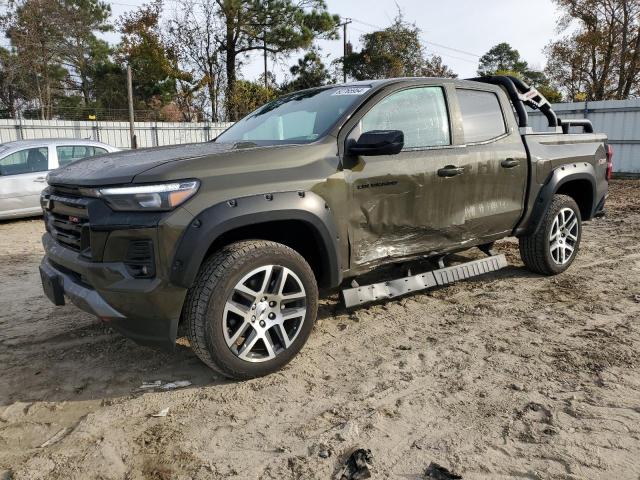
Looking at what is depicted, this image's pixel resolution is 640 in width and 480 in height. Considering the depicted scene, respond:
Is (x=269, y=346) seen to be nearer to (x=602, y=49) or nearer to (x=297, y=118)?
(x=297, y=118)

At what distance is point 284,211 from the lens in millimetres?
2949

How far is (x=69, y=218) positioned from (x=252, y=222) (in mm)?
1099

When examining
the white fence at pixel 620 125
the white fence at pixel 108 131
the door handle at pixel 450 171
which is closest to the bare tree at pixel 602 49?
the white fence at pixel 620 125

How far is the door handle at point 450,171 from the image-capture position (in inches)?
149

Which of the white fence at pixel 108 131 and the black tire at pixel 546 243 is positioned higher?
the white fence at pixel 108 131

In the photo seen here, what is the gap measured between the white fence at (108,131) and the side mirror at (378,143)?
42.1ft

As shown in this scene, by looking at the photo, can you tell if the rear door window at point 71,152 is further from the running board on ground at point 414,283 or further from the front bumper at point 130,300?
the running board on ground at point 414,283

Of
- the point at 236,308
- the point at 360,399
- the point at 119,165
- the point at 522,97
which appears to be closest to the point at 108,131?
the point at 522,97

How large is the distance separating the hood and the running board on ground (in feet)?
4.38

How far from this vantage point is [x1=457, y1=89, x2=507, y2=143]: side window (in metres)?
4.12

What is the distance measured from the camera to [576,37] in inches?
1022

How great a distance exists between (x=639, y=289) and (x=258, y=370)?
3737 mm

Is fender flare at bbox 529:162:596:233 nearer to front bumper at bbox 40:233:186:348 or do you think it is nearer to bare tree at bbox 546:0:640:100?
front bumper at bbox 40:233:186:348

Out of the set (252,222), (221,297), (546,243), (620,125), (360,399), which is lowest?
(360,399)
